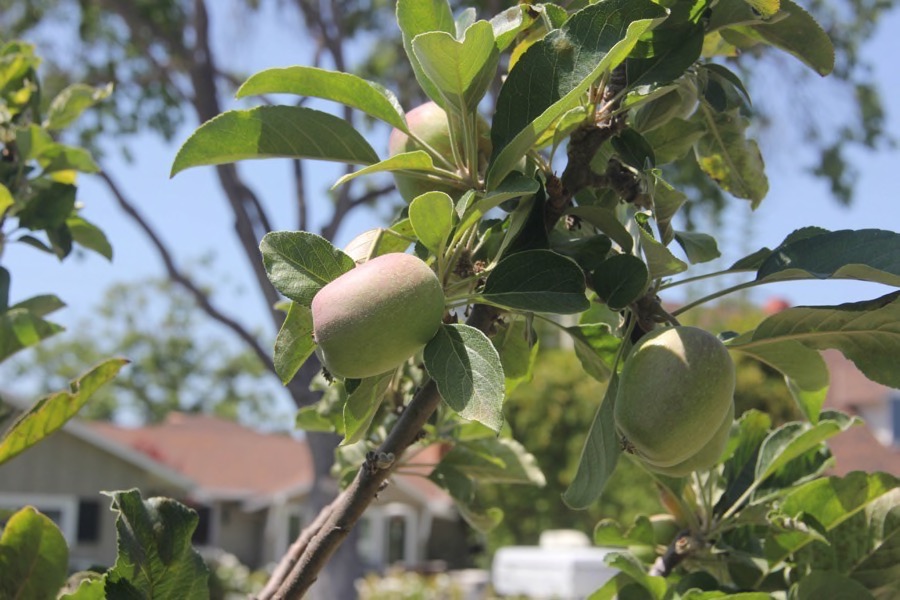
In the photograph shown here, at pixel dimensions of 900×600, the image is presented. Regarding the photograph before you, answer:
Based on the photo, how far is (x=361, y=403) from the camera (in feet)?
3.59

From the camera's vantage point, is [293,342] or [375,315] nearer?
[375,315]

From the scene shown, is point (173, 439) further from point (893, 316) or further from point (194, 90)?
point (893, 316)

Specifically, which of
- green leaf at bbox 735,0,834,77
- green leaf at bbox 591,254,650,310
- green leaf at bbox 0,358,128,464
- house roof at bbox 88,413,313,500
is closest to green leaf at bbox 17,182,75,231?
green leaf at bbox 0,358,128,464

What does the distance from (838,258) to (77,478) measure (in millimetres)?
18370

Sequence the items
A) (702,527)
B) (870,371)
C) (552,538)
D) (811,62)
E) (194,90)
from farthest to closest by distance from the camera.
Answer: (552,538)
(194,90)
(702,527)
(811,62)
(870,371)

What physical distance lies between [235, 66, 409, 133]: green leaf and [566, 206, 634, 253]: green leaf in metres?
0.25

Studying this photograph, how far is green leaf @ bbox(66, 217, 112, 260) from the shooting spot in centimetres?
192

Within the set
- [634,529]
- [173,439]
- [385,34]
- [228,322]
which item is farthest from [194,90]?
[173,439]

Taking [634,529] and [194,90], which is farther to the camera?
[194,90]

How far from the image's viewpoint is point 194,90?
22.6ft

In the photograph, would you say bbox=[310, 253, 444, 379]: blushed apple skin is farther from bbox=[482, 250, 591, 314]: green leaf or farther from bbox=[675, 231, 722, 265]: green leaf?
bbox=[675, 231, 722, 265]: green leaf

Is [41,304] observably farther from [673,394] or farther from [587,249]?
[673,394]

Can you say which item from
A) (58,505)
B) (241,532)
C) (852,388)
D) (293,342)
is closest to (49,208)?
(293,342)

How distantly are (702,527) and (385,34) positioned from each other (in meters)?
8.32
